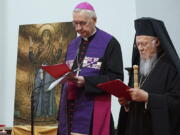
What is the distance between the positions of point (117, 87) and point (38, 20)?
14.0 ft

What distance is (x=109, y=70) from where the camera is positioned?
14.0 ft

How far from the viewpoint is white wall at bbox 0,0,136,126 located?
Result: 6.71 m

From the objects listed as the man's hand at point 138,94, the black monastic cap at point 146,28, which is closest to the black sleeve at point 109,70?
the black monastic cap at point 146,28

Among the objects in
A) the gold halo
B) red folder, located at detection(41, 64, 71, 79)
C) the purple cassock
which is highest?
the gold halo

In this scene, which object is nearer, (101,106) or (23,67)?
(101,106)

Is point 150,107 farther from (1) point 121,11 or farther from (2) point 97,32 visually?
Result: (1) point 121,11

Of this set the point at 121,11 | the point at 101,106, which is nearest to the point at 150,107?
the point at 101,106

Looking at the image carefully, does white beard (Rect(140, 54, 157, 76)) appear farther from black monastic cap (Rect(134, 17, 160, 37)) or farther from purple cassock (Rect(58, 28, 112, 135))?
purple cassock (Rect(58, 28, 112, 135))

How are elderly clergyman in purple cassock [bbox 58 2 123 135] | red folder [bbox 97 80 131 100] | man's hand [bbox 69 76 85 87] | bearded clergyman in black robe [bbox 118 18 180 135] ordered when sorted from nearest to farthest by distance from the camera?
red folder [bbox 97 80 131 100], bearded clergyman in black robe [bbox 118 18 180 135], man's hand [bbox 69 76 85 87], elderly clergyman in purple cassock [bbox 58 2 123 135]

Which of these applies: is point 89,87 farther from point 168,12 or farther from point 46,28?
point 46,28

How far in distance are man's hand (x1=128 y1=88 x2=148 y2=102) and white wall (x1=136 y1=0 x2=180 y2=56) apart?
114 inches

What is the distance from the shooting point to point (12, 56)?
24.4 feet

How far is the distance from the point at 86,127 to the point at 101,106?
302 mm

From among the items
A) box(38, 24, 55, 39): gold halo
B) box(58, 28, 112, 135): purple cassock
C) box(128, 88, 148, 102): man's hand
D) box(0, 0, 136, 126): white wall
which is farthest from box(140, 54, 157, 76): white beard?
box(38, 24, 55, 39): gold halo
